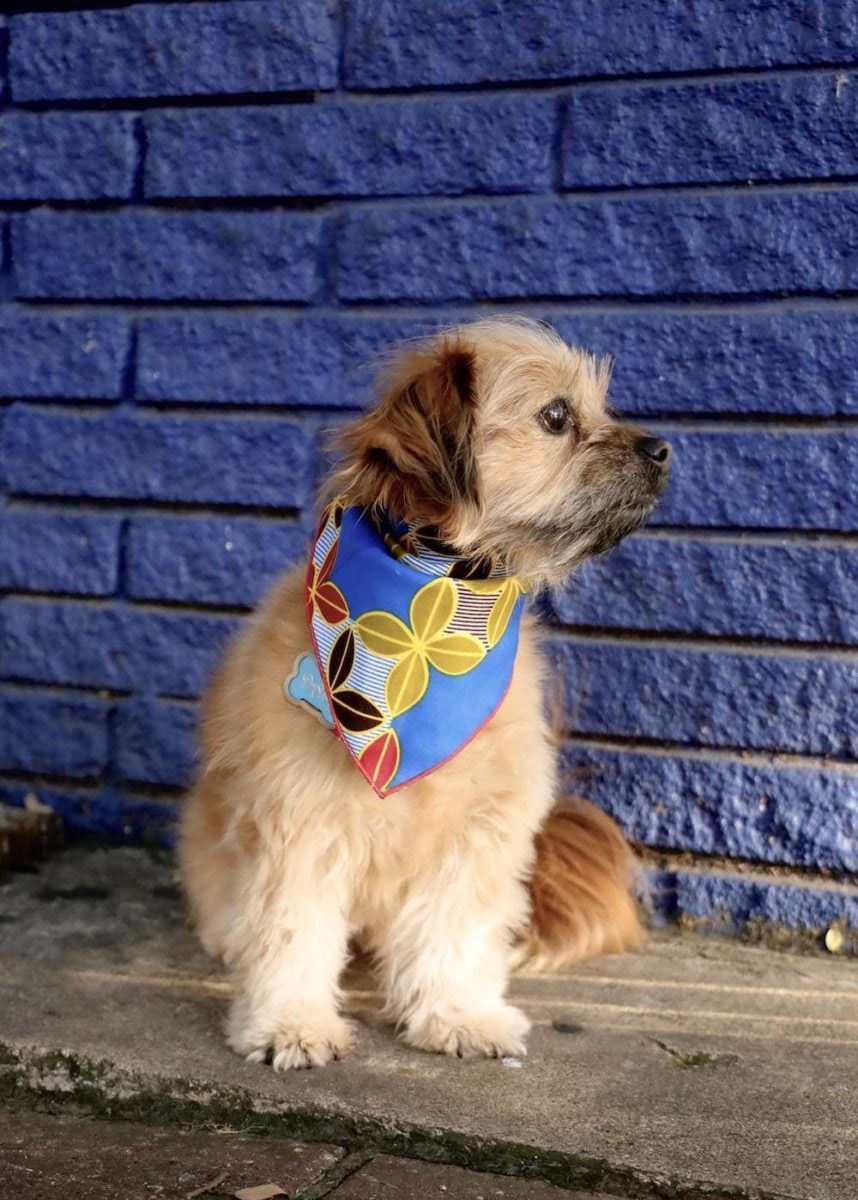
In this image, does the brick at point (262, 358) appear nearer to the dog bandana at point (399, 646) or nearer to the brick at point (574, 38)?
the brick at point (574, 38)

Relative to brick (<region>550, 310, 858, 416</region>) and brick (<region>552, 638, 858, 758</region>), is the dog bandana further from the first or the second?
brick (<region>550, 310, 858, 416</region>)

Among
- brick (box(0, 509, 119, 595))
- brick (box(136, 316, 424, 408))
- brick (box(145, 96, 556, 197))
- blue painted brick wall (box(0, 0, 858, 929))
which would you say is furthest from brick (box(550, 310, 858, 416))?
brick (box(0, 509, 119, 595))

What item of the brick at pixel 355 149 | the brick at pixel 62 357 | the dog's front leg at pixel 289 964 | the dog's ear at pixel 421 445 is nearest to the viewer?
the dog's ear at pixel 421 445

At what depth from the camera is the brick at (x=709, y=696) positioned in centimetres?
341

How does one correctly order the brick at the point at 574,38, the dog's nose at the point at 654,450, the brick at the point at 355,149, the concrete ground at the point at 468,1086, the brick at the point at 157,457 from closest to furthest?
the concrete ground at the point at 468,1086, the dog's nose at the point at 654,450, the brick at the point at 574,38, the brick at the point at 355,149, the brick at the point at 157,457

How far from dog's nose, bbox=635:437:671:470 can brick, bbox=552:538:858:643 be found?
687 mm

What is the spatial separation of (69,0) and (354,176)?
1110 mm

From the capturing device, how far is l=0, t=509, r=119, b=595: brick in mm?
4039

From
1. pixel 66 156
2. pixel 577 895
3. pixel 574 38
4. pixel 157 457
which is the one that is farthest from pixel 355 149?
pixel 577 895

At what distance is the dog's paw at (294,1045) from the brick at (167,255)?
83.4 inches

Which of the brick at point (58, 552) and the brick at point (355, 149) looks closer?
the brick at point (355, 149)

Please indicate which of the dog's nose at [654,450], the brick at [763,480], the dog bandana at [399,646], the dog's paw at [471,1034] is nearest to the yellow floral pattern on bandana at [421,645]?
the dog bandana at [399,646]

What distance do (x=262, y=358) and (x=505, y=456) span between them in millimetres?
1309

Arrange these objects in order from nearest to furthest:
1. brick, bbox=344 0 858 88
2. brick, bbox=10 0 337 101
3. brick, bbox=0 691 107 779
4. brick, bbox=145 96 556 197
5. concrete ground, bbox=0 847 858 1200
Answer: concrete ground, bbox=0 847 858 1200
brick, bbox=344 0 858 88
brick, bbox=145 96 556 197
brick, bbox=10 0 337 101
brick, bbox=0 691 107 779
